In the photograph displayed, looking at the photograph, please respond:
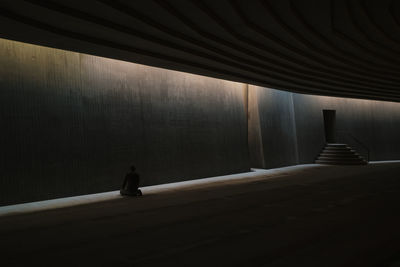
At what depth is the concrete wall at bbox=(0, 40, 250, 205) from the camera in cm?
591

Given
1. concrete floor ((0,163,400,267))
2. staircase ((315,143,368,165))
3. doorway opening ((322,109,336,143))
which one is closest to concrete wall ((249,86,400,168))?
doorway opening ((322,109,336,143))

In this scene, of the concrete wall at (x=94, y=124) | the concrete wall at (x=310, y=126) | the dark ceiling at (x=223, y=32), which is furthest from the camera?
the concrete wall at (x=310, y=126)

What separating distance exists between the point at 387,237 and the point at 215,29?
14.7 ft

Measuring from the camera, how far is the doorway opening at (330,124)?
15.9 meters

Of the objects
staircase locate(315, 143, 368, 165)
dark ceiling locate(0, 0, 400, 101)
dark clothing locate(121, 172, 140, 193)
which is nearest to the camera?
dark ceiling locate(0, 0, 400, 101)

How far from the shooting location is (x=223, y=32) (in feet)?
20.0

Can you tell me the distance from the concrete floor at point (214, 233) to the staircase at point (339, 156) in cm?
889

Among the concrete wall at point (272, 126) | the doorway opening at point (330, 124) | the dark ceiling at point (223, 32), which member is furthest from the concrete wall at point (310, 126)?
the dark ceiling at point (223, 32)

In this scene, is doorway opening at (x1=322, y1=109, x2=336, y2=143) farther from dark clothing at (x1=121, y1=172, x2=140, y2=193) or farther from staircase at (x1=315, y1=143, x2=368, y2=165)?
dark clothing at (x1=121, y1=172, x2=140, y2=193)

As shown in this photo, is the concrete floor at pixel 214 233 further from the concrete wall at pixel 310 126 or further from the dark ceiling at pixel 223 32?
the concrete wall at pixel 310 126

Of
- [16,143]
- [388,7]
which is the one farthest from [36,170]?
[388,7]

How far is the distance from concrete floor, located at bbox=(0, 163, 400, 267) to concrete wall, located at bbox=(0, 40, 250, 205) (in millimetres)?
1482

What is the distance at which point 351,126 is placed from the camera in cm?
1638

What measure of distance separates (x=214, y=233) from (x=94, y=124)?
184 inches
